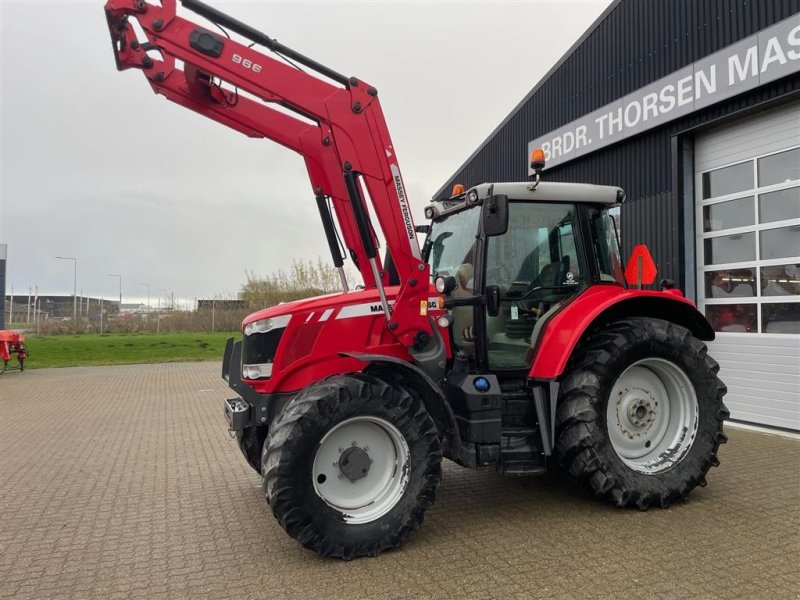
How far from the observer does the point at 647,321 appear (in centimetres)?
435

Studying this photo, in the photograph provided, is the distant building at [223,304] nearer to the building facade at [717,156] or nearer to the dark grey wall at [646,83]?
the dark grey wall at [646,83]

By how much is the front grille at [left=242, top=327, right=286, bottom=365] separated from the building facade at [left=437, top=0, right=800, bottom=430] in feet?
20.3

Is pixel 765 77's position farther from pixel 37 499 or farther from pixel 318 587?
pixel 37 499

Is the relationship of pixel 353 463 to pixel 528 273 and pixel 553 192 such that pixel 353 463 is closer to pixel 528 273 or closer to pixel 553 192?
pixel 528 273

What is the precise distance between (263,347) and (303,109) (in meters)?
1.60

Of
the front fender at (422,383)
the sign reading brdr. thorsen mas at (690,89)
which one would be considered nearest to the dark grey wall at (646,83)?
the sign reading brdr. thorsen mas at (690,89)

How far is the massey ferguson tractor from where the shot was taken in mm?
3531

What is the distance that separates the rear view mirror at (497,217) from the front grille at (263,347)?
1515 mm

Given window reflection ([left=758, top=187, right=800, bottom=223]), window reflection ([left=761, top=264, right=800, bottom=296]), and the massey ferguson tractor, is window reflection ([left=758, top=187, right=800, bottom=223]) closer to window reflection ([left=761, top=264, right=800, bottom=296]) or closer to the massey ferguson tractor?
window reflection ([left=761, top=264, right=800, bottom=296])

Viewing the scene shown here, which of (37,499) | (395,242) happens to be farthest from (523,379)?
(37,499)

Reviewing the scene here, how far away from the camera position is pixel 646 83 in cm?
834

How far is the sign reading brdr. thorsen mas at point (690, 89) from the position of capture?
6.48 meters

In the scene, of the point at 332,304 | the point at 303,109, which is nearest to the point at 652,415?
the point at 332,304

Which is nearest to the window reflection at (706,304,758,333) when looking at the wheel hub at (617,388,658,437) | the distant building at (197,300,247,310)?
the wheel hub at (617,388,658,437)
